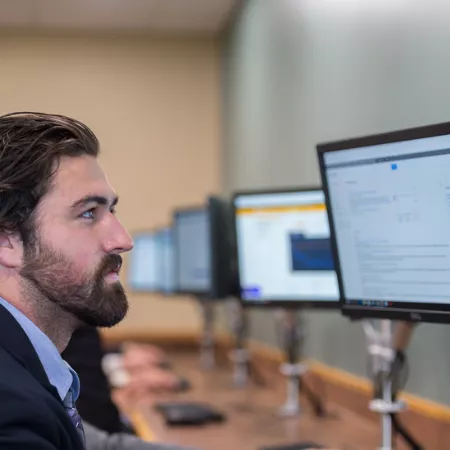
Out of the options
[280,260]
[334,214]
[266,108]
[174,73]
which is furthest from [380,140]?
[174,73]

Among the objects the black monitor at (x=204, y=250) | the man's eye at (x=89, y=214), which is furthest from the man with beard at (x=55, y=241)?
the black monitor at (x=204, y=250)

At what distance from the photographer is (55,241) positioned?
4.11ft

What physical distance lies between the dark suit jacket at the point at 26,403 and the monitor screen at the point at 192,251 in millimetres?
2137

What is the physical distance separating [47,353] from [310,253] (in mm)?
1257

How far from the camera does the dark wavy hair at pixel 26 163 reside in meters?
1.23

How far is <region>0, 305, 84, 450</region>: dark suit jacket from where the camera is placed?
95 centimetres

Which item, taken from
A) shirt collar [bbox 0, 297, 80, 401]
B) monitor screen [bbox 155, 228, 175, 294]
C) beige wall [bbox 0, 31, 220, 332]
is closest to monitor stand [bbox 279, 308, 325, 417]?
shirt collar [bbox 0, 297, 80, 401]

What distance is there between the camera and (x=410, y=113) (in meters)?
2.29

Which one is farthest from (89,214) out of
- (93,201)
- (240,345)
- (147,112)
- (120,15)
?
(147,112)

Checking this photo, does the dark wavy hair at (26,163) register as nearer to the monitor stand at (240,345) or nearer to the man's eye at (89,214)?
the man's eye at (89,214)

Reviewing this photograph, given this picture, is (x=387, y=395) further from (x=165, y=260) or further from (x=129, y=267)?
(x=129, y=267)

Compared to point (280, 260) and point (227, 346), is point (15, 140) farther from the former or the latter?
point (227, 346)

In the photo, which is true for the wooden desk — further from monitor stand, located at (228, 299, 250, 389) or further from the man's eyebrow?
the man's eyebrow

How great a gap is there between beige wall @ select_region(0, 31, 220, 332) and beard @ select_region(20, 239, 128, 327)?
4.49m
